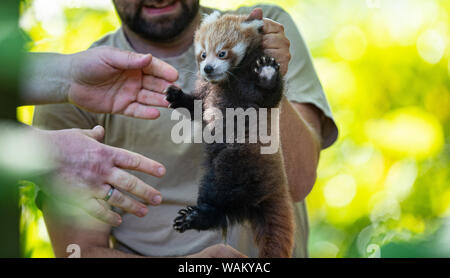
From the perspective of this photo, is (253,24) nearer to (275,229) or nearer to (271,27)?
(271,27)

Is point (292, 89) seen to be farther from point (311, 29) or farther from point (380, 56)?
point (380, 56)

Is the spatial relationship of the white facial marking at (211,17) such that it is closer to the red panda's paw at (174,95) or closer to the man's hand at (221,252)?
the red panda's paw at (174,95)

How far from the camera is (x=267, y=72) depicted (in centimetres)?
101

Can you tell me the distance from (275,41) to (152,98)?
1.27 ft

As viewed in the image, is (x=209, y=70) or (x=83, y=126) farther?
(x=83, y=126)

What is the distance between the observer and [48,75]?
1.23 meters

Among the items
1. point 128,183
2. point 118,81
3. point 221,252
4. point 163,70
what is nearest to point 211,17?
point 163,70

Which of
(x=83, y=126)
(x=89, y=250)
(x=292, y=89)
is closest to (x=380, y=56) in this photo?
(x=292, y=89)

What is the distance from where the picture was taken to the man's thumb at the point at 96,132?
119 cm

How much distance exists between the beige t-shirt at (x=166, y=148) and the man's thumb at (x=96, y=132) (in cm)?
4

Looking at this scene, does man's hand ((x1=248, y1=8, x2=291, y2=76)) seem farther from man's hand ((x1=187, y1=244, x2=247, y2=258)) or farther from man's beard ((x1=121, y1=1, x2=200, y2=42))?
man's hand ((x1=187, y1=244, x2=247, y2=258))

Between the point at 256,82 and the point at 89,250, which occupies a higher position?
the point at 256,82

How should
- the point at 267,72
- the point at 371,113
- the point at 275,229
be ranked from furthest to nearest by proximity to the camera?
the point at 371,113 < the point at 275,229 < the point at 267,72

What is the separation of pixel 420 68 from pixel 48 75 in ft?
4.39
